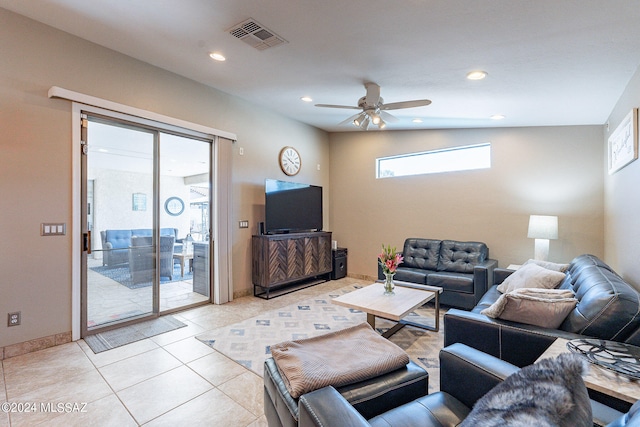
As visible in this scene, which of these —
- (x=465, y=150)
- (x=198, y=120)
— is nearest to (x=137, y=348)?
(x=198, y=120)

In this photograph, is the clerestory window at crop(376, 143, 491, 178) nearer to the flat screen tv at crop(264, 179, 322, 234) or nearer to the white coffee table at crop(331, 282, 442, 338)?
the flat screen tv at crop(264, 179, 322, 234)

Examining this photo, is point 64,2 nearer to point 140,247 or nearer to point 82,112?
point 82,112

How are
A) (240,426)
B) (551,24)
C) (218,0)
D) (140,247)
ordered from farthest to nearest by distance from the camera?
(140,247) < (218,0) < (551,24) < (240,426)

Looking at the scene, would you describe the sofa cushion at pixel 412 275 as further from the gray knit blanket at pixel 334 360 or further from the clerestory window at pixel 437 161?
the gray knit blanket at pixel 334 360

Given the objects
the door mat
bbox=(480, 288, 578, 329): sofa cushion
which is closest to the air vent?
bbox=(480, 288, 578, 329): sofa cushion

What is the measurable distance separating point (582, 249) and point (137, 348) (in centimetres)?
555

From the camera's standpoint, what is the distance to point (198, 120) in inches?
160

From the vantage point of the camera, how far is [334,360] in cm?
148

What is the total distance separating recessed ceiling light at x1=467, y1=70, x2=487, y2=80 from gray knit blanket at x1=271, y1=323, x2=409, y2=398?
2615 millimetres

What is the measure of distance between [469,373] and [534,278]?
78.9 inches

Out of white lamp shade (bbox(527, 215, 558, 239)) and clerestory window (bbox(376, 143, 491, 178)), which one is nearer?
white lamp shade (bbox(527, 215, 558, 239))

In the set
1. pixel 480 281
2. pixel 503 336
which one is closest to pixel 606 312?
pixel 503 336

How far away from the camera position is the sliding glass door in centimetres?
321

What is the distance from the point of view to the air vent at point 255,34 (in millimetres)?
2507
